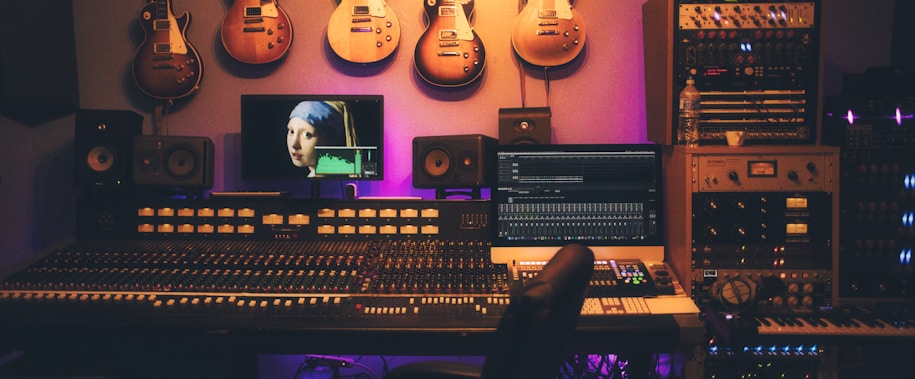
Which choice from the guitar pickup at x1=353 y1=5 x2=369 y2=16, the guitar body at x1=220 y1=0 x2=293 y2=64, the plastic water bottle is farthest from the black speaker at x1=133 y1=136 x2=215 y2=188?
the plastic water bottle

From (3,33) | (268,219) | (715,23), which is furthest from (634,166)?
(3,33)

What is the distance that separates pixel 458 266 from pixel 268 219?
791 millimetres

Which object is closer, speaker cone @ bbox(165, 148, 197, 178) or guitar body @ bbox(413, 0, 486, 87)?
speaker cone @ bbox(165, 148, 197, 178)

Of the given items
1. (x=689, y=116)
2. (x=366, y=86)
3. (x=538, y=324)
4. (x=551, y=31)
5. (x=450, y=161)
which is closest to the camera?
(x=538, y=324)

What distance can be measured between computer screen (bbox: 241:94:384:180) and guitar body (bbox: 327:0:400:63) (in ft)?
1.20

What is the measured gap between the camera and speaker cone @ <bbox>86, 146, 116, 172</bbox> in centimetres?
254

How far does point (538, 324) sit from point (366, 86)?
2145 millimetres

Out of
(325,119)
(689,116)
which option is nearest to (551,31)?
(689,116)

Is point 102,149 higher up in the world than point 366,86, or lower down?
lower down

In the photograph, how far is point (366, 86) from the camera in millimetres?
2889

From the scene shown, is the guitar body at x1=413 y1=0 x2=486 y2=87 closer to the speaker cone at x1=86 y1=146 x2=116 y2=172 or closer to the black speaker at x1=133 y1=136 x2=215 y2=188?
the black speaker at x1=133 y1=136 x2=215 y2=188

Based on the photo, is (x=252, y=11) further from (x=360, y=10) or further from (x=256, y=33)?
(x=360, y=10)

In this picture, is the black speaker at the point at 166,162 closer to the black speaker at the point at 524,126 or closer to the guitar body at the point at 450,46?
the guitar body at the point at 450,46

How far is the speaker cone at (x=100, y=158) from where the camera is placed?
2535 mm
